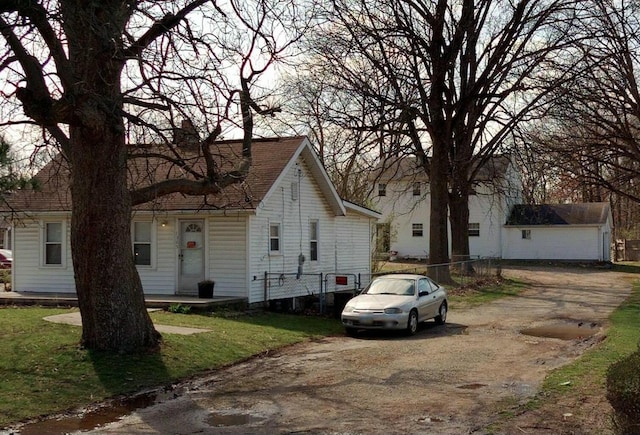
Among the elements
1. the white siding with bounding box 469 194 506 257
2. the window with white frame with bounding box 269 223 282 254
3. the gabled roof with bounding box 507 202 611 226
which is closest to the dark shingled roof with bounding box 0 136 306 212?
the window with white frame with bounding box 269 223 282 254

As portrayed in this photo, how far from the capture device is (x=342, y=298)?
71.2ft

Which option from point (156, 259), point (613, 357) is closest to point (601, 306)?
point (613, 357)

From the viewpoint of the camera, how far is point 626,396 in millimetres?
7098

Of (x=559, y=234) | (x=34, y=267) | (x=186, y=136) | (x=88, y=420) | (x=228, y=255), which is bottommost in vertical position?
(x=88, y=420)

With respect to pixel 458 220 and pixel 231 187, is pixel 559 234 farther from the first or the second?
pixel 231 187

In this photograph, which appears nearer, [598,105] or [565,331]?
[565,331]

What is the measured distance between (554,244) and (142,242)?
40537 millimetres

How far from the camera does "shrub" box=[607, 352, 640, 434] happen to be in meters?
7.03

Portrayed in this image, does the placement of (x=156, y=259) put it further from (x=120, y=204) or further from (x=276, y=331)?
(x=120, y=204)

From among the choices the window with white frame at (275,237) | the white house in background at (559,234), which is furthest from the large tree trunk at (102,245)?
the white house in background at (559,234)

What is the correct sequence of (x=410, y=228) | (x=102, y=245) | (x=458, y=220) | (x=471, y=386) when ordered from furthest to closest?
(x=410, y=228), (x=458, y=220), (x=102, y=245), (x=471, y=386)

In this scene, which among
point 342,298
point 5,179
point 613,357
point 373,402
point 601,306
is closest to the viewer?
point 373,402

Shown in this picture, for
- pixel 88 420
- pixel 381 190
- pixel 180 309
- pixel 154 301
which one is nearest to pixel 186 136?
pixel 88 420

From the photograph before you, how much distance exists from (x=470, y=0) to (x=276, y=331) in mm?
19560
